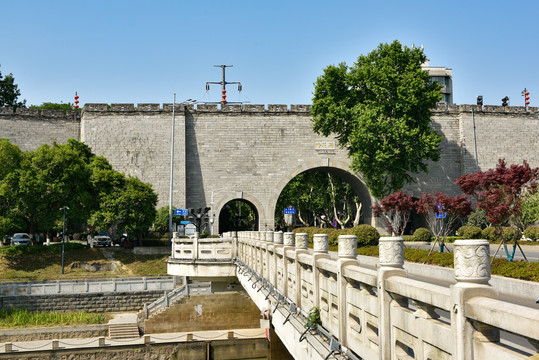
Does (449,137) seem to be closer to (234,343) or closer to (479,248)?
(234,343)

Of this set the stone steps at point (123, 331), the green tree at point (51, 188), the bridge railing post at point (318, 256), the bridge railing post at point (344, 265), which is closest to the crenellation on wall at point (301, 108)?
the green tree at point (51, 188)

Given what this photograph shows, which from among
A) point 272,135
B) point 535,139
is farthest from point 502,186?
point 535,139

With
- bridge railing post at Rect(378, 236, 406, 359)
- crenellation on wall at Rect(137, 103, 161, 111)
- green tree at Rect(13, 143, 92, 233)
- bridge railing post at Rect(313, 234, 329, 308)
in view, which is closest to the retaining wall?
green tree at Rect(13, 143, 92, 233)

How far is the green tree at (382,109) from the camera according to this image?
31125 mm

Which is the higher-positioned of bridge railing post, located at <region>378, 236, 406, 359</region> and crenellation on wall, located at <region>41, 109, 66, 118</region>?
crenellation on wall, located at <region>41, 109, 66, 118</region>

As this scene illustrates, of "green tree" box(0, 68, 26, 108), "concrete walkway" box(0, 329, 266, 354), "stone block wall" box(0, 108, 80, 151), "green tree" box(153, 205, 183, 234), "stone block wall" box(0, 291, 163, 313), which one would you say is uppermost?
"green tree" box(0, 68, 26, 108)

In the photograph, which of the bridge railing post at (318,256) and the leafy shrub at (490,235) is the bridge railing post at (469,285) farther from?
the leafy shrub at (490,235)

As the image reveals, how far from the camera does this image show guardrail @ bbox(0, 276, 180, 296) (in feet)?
85.1

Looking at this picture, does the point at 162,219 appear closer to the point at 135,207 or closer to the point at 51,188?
the point at 135,207

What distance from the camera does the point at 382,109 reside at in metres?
31.6

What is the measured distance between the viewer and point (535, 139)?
1563 inches

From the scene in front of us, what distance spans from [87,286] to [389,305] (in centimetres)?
2452

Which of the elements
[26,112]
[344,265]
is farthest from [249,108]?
[344,265]

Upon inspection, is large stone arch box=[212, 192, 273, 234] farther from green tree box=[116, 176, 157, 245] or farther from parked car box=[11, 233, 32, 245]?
parked car box=[11, 233, 32, 245]
